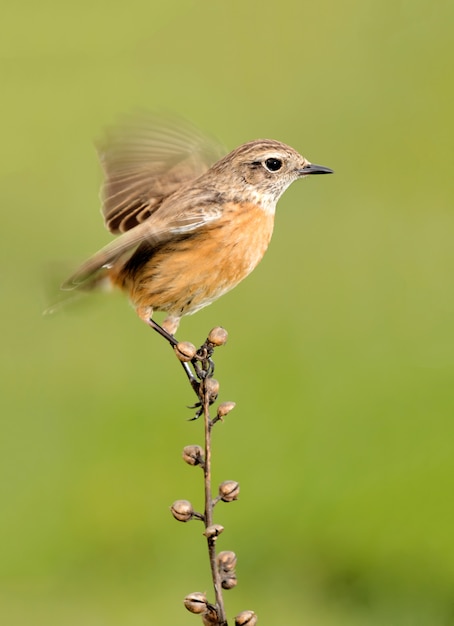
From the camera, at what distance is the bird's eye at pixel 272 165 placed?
16.3 feet

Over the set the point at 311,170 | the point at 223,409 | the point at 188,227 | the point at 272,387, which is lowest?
the point at 272,387

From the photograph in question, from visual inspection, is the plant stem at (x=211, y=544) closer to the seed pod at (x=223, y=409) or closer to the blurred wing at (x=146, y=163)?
the seed pod at (x=223, y=409)

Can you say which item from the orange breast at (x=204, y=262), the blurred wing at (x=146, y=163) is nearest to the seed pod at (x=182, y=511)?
the orange breast at (x=204, y=262)

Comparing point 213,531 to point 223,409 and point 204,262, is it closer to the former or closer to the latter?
point 223,409

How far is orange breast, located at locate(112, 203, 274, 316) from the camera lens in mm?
4684

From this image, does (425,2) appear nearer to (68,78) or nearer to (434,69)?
(434,69)

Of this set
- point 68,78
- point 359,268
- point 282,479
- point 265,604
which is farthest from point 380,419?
point 68,78

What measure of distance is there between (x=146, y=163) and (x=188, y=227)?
1128 mm

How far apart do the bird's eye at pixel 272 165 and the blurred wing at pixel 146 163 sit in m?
0.57

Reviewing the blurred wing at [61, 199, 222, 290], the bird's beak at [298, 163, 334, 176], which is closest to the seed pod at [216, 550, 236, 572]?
the blurred wing at [61, 199, 222, 290]

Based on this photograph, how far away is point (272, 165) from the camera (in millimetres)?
4980

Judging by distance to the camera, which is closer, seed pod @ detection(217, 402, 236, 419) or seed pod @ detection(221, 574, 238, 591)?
seed pod @ detection(221, 574, 238, 591)

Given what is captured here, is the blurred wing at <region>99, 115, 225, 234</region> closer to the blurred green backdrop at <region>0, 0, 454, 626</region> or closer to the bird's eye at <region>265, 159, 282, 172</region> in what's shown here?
the blurred green backdrop at <region>0, 0, 454, 626</region>

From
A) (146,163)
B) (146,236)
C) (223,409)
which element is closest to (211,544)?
(223,409)
